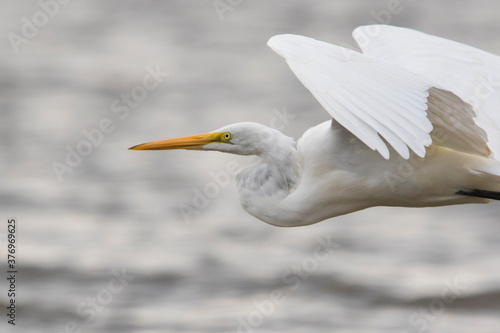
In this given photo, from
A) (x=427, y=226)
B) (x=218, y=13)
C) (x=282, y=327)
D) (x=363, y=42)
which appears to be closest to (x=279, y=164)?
(x=363, y=42)

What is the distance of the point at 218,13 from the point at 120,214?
3.86m

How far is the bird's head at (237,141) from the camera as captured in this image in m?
4.54

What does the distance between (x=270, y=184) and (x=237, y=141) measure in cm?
26

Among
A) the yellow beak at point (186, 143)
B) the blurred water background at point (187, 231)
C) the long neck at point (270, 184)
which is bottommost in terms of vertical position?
the blurred water background at point (187, 231)

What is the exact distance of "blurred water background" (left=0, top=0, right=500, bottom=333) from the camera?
762 centimetres

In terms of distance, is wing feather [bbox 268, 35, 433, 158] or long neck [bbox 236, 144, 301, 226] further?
long neck [bbox 236, 144, 301, 226]

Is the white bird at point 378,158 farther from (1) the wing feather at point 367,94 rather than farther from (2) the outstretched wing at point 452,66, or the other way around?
(1) the wing feather at point 367,94

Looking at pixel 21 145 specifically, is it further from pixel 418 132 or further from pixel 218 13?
pixel 418 132

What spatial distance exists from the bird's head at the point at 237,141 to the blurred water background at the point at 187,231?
2854mm

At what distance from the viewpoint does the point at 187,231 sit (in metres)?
8.33

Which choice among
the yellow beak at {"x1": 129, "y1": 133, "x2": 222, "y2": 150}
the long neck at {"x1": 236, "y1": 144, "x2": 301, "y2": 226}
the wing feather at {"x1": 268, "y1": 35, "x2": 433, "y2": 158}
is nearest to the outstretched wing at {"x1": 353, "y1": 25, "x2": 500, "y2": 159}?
the wing feather at {"x1": 268, "y1": 35, "x2": 433, "y2": 158}

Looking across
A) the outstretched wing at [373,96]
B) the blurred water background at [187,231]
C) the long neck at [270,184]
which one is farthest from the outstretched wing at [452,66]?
the blurred water background at [187,231]

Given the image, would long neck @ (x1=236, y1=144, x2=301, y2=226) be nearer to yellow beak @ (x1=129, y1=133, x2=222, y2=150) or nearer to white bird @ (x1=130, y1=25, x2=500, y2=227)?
white bird @ (x1=130, y1=25, x2=500, y2=227)

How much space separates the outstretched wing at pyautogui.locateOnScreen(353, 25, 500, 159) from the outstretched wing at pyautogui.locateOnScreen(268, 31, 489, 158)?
12cm
